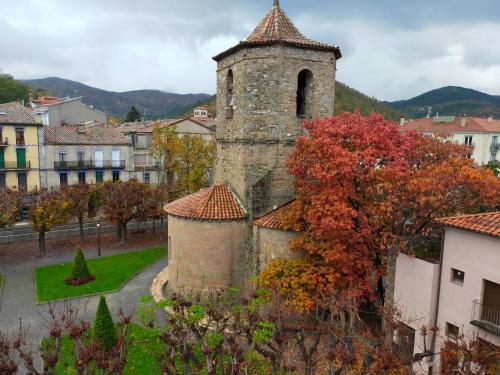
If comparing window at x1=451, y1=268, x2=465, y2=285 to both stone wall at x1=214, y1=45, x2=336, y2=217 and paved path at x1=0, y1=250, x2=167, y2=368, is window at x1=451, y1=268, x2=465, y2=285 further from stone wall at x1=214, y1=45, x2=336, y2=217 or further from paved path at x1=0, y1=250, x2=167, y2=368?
paved path at x1=0, y1=250, x2=167, y2=368

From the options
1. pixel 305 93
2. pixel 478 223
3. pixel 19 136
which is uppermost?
pixel 305 93

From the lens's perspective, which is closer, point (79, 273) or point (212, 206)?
point (212, 206)

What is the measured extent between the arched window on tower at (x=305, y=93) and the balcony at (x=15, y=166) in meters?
32.1

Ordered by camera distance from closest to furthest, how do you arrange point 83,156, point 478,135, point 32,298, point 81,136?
point 32,298 → point 83,156 → point 81,136 → point 478,135

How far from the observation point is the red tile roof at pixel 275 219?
711 inches

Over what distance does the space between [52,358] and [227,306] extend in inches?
470

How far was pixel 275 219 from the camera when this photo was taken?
60.6ft

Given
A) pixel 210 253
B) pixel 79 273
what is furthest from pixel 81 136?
pixel 210 253

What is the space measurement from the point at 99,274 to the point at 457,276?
69.9 ft

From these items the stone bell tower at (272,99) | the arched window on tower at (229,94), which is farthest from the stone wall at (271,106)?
the arched window on tower at (229,94)

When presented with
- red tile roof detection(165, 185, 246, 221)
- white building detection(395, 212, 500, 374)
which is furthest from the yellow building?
white building detection(395, 212, 500, 374)

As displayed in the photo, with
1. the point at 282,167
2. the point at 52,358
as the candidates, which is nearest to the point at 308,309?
the point at 282,167

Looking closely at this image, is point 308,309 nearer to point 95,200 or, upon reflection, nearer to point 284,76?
point 284,76

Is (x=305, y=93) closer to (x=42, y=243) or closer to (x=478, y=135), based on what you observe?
(x=42, y=243)
